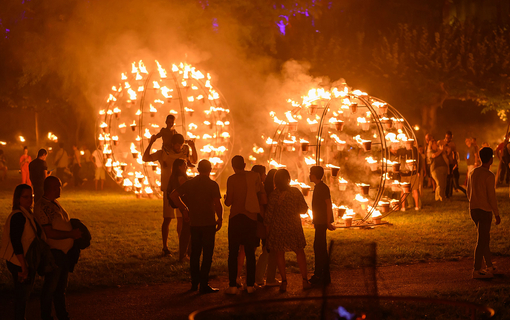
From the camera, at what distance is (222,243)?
403 inches

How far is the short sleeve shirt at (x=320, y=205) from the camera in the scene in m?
7.39

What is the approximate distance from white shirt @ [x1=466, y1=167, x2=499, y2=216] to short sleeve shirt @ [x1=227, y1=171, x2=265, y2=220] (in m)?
2.79

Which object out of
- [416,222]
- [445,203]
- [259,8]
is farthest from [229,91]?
[416,222]

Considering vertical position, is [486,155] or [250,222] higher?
[486,155]

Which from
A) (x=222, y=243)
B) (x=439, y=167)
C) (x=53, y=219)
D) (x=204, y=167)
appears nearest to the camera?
(x=53, y=219)

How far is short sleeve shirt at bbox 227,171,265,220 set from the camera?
6934 mm

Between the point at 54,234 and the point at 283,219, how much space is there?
2736 millimetres

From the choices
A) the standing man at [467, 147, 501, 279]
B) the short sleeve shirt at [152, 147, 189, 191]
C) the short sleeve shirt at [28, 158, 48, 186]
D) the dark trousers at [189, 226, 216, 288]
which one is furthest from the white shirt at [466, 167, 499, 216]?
the short sleeve shirt at [28, 158, 48, 186]

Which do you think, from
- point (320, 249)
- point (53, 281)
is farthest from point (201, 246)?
point (53, 281)

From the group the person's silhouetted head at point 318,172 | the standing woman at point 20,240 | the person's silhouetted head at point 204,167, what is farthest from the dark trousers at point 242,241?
the standing woman at point 20,240

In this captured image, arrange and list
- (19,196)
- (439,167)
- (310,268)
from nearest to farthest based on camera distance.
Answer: (19,196), (310,268), (439,167)

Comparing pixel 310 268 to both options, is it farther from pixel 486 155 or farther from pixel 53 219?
pixel 53 219

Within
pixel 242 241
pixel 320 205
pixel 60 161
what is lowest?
pixel 242 241

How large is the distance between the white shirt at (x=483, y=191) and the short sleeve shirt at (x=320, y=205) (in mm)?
1855
